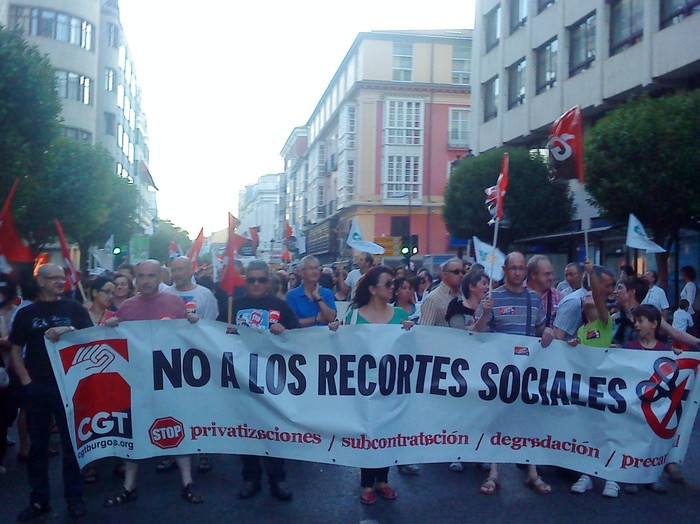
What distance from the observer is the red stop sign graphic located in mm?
6258

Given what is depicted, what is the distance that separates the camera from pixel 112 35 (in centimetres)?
5506

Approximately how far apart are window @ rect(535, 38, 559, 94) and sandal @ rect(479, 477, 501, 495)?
2243 centimetres

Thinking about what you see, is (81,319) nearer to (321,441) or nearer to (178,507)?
(178,507)

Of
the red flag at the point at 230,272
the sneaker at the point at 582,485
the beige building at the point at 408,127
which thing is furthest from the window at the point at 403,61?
the sneaker at the point at 582,485

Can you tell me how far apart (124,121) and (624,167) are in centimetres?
5213

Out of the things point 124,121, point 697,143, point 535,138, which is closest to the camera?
point 697,143

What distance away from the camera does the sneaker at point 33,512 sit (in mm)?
5766

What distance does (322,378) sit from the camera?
632cm

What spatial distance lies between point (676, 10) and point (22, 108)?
15759 mm

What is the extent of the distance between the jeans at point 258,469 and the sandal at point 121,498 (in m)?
0.85

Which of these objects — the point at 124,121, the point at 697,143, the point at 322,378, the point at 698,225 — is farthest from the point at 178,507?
the point at 124,121

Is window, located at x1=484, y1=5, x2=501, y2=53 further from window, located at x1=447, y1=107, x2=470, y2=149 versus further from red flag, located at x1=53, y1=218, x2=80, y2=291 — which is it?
red flag, located at x1=53, y1=218, x2=80, y2=291

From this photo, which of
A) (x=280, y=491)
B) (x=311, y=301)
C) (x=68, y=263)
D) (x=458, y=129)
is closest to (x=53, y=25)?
(x=458, y=129)

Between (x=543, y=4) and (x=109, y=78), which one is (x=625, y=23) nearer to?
(x=543, y=4)
